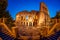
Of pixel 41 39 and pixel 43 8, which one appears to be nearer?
pixel 41 39

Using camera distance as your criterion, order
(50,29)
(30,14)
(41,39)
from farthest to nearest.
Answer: (30,14) → (50,29) → (41,39)

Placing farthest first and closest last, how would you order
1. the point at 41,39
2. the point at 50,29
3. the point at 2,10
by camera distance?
1. the point at 2,10
2. the point at 50,29
3. the point at 41,39

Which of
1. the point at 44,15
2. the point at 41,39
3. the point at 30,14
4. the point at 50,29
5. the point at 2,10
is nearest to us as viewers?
the point at 41,39

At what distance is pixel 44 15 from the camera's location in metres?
18.9

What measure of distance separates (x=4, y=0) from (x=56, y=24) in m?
5.74

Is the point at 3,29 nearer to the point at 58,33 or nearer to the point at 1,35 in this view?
the point at 1,35

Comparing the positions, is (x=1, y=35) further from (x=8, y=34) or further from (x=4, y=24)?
(x=4, y=24)

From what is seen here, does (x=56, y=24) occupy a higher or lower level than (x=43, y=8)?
lower

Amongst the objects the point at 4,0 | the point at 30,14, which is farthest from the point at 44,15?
the point at 4,0

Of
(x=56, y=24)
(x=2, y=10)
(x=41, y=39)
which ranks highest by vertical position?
(x=2, y=10)

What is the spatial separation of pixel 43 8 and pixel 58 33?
9.95 metres

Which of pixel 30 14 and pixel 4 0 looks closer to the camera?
pixel 4 0

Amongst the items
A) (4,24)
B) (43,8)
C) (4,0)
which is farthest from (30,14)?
(4,24)

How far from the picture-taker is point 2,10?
1373 centimetres
